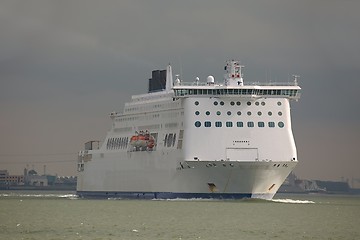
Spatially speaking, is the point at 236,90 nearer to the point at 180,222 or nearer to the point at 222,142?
the point at 222,142

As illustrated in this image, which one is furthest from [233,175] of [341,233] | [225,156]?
[341,233]

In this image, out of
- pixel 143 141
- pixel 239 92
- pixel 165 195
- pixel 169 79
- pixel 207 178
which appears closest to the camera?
pixel 207 178

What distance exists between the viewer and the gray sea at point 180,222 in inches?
2459

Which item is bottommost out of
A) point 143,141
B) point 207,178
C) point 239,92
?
point 207,178

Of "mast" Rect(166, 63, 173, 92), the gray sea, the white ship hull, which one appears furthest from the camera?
"mast" Rect(166, 63, 173, 92)

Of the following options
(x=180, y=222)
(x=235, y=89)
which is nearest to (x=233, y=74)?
(x=235, y=89)

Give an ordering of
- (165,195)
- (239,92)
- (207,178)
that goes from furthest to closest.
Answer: (165,195) → (239,92) → (207,178)

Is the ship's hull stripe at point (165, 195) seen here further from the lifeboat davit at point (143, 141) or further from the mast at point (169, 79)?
the mast at point (169, 79)

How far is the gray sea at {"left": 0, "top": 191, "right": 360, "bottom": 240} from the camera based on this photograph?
62.5 meters

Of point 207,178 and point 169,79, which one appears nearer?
point 207,178

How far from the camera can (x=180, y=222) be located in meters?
71.9

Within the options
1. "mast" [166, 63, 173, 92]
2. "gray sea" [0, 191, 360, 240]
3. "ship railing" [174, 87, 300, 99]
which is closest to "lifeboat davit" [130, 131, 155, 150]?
"mast" [166, 63, 173, 92]

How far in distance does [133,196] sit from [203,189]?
14.0 meters

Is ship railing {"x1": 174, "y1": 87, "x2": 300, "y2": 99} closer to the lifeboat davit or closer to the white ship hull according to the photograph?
the white ship hull
